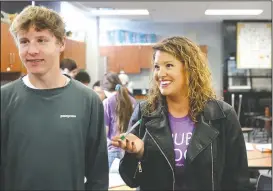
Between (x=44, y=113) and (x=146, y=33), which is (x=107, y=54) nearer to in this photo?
(x=146, y=33)

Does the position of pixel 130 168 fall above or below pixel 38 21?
below

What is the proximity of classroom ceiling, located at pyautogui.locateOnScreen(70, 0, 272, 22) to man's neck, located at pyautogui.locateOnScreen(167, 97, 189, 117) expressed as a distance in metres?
4.49

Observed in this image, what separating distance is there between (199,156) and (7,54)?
331 cm

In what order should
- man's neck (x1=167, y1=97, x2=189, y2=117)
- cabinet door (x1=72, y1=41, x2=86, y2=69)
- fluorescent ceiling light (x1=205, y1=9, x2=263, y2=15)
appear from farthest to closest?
fluorescent ceiling light (x1=205, y1=9, x2=263, y2=15) → cabinet door (x1=72, y1=41, x2=86, y2=69) → man's neck (x1=167, y1=97, x2=189, y2=117)

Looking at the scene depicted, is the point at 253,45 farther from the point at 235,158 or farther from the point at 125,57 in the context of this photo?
the point at 235,158

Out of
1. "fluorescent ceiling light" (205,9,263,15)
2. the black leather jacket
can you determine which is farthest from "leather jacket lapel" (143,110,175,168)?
"fluorescent ceiling light" (205,9,263,15)

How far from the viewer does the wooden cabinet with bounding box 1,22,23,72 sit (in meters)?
4.09

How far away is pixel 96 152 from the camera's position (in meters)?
1.27

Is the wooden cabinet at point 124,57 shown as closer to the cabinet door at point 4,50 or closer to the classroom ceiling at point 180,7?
the classroom ceiling at point 180,7

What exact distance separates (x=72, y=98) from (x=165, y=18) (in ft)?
22.1

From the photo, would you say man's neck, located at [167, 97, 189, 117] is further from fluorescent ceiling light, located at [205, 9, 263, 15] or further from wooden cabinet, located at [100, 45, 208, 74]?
wooden cabinet, located at [100, 45, 208, 74]

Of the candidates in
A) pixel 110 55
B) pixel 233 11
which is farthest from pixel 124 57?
pixel 233 11

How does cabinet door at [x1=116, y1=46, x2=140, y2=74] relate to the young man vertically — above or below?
above

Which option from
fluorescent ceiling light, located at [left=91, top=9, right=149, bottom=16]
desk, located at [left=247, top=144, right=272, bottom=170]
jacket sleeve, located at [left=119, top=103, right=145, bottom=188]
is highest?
fluorescent ceiling light, located at [left=91, top=9, right=149, bottom=16]
